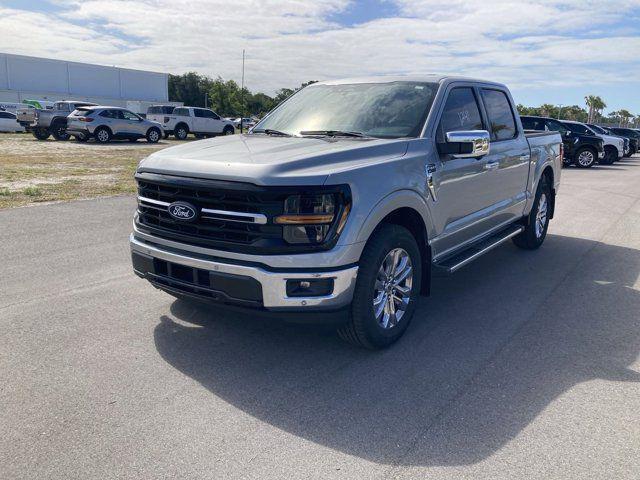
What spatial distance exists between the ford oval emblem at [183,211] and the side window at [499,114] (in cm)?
330

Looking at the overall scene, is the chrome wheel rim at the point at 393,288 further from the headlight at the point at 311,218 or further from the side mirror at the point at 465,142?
the side mirror at the point at 465,142

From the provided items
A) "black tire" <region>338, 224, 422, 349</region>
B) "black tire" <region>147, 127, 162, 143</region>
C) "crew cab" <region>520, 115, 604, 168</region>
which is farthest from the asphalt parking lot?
"black tire" <region>147, 127, 162, 143</region>

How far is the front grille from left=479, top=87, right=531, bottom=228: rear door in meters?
2.71

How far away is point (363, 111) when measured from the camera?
4699mm

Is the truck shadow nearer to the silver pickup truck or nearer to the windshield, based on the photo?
the silver pickup truck

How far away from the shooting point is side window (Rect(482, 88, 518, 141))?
563 centimetres

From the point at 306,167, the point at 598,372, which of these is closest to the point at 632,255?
the point at 598,372

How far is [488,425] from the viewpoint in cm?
306

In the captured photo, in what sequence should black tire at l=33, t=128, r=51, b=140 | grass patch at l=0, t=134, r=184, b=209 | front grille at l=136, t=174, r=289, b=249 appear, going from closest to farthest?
front grille at l=136, t=174, r=289, b=249 < grass patch at l=0, t=134, r=184, b=209 < black tire at l=33, t=128, r=51, b=140

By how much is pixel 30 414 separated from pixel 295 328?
190cm

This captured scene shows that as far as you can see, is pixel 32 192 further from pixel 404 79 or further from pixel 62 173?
pixel 404 79

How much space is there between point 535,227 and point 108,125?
73.6 ft

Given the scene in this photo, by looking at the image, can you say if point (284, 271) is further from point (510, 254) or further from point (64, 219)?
point (64, 219)

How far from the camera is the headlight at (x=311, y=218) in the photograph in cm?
334
